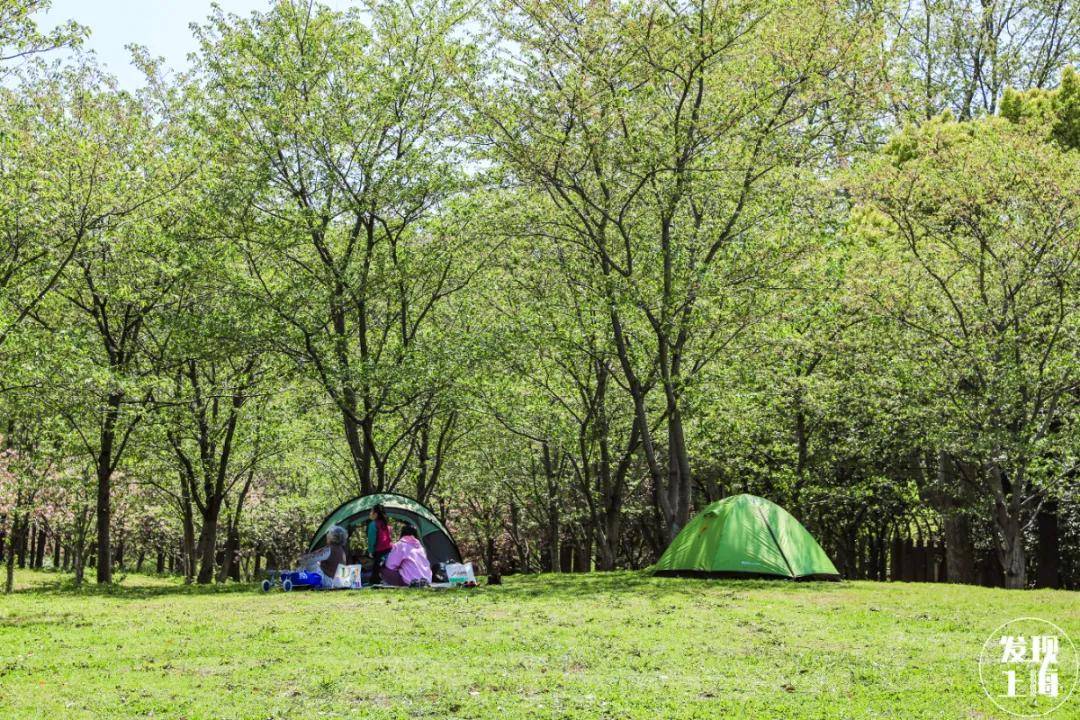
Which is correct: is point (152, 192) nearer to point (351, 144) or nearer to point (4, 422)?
point (351, 144)

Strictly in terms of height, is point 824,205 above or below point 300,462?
above

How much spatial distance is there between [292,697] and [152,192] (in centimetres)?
1412

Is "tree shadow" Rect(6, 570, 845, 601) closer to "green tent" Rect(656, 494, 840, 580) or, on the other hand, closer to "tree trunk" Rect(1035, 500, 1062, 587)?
"green tent" Rect(656, 494, 840, 580)

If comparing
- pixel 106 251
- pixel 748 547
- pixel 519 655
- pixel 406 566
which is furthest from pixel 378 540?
pixel 519 655

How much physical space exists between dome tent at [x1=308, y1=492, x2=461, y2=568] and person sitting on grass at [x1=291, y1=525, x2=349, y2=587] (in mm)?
623

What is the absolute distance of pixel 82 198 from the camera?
741 inches

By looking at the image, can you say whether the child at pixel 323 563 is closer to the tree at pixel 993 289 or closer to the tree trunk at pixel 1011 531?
the tree at pixel 993 289

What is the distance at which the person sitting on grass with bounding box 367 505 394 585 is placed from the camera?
2052 centimetres

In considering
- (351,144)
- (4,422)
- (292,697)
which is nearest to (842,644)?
(292,697)

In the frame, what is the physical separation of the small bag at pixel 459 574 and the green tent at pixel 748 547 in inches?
161

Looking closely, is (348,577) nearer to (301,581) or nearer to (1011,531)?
(301,581)

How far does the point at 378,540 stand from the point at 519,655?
10.5 m

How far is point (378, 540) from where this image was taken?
20812 millimetres

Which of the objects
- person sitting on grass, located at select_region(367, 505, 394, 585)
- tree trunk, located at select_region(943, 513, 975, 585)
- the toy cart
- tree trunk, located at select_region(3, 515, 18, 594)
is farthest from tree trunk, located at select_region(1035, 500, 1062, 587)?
tree trunk, located at select_region(3, 515, 18, 594)
